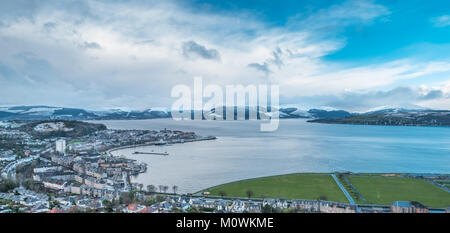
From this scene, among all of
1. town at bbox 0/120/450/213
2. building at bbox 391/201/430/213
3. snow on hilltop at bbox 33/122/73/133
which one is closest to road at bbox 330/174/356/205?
town at bbox 0/120/450/213

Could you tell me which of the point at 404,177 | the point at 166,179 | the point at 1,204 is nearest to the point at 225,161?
the point at 166,179

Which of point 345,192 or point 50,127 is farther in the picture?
point 50,127

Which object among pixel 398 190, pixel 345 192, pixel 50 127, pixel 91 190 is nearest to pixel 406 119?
pixel 398 190

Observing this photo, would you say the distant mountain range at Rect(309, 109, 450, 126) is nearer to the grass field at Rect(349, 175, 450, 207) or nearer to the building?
the grass field at Rect(349, 175, 450, 207)

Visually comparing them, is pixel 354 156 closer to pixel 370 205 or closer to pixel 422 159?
pixel 422 159
